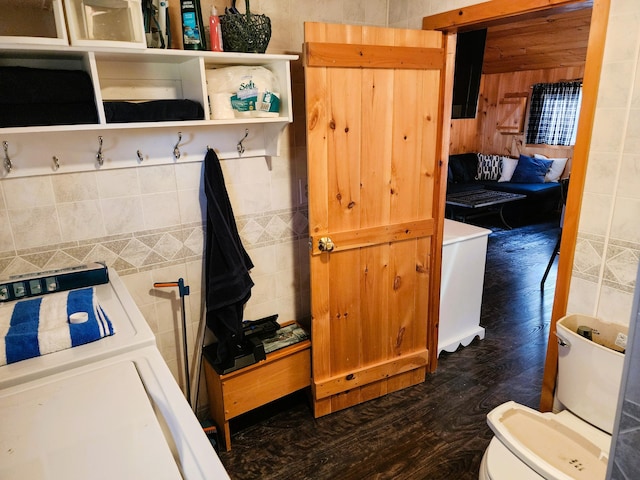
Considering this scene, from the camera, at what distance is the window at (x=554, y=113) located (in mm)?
6285

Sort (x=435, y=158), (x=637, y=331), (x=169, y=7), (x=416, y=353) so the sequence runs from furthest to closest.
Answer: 1. (x=416, y=353)
2. (x=435, y=158)
3. (x=169, y=7)
4. (x=637, y=331)

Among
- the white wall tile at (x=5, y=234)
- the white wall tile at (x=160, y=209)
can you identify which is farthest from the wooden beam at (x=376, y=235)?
the white wall tile at (x=5, y=234)

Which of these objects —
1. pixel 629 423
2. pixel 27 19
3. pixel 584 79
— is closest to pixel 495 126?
pixel 584 79

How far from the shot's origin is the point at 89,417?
0.97 meters

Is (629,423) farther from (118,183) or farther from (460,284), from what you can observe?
(460,284)

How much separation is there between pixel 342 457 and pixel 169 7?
2115mm

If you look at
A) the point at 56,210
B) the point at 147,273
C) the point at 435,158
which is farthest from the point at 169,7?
the point at 435,158

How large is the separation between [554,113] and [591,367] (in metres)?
5.86

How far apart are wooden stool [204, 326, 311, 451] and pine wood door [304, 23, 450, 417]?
0.08 meters

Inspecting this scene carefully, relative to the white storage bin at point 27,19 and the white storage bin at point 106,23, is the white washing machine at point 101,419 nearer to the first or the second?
the white storage bin at point 106,23

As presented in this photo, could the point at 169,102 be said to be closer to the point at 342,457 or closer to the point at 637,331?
the point at 637,331

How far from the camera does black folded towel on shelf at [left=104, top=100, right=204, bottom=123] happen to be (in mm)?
1570

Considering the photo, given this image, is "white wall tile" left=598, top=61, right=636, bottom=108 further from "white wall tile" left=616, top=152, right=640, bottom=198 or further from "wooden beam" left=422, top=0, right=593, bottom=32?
"wooden beam" left=422, top=0, right=593, bottom=32

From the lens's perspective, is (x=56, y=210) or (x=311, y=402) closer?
(x=56, y=210)
